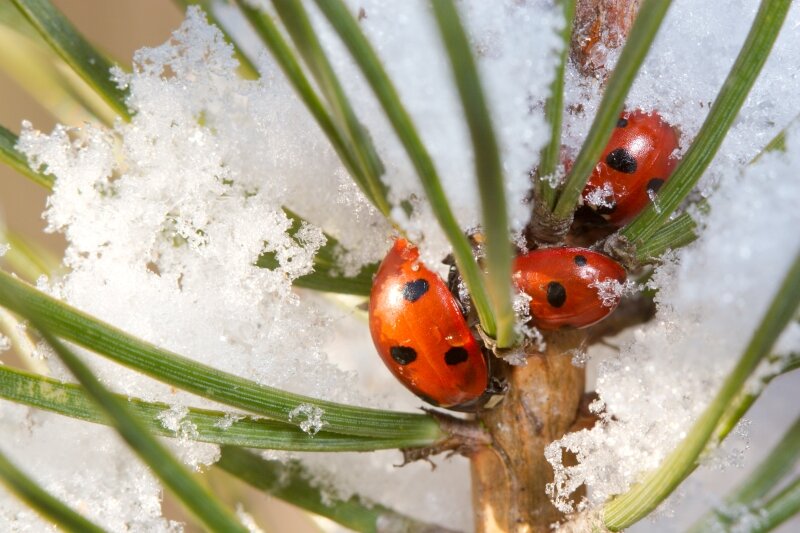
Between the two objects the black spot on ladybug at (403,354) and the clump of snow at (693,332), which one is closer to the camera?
the clump of snow at (693,332)

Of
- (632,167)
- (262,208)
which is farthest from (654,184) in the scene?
(262,208)

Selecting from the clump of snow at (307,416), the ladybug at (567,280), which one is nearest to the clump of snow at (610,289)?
the ladybug at (567,280)

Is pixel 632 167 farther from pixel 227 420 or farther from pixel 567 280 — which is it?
pixel 227 420

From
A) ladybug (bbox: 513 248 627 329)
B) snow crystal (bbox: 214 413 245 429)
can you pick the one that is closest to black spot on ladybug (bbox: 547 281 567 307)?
ladybug (bbox: 513 248 627 329)

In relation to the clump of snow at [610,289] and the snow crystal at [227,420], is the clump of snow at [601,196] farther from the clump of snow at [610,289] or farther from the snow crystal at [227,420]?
the snow crystal at [227,420]
